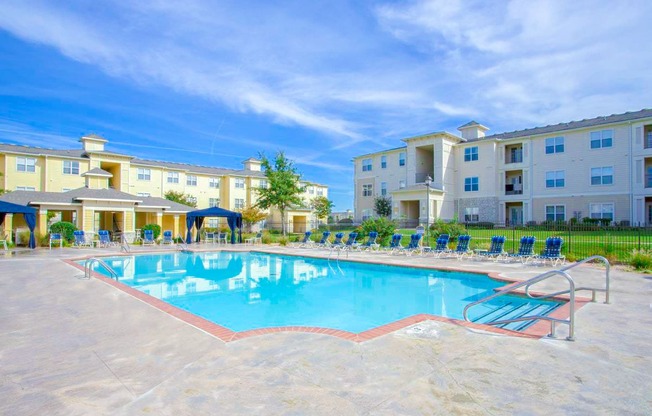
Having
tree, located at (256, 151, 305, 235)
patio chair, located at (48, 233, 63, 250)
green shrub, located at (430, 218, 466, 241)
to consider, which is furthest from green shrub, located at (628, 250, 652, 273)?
patio chair, located at (48, 233, 63, 250)

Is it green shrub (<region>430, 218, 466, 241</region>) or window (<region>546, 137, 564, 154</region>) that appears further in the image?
window (<region>546, 137, 564, 154</region>)

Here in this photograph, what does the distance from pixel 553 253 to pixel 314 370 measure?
1420 centimetres

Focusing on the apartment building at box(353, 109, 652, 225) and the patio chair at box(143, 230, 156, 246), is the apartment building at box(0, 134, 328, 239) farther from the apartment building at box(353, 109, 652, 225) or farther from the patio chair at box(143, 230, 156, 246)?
the apartment building at box(353, 109, 652, 225)

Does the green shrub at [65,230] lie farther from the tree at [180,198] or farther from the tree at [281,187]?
the tree at [281,187]

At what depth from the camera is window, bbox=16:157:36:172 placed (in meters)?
33.0

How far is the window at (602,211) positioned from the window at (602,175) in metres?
1.85

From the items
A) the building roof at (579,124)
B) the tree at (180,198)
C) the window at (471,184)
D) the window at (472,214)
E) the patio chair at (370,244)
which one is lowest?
the patio chair at (370,244)

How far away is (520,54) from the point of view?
16859mm

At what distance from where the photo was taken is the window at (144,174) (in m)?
40.3

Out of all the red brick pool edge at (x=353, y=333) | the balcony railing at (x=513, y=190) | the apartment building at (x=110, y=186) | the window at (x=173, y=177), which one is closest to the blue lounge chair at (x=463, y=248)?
the red brick pool edge at (x=353, y=333)

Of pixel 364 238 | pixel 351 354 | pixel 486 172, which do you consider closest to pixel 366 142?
pixel 486 172

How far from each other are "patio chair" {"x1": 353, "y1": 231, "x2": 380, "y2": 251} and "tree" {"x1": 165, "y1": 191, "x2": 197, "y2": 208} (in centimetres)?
2572

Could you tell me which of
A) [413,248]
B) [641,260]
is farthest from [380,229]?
[641,260]

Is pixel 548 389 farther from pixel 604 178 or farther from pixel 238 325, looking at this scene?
pixel 604 178
